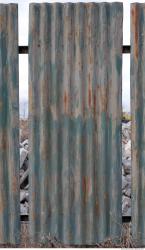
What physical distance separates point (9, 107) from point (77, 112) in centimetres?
60

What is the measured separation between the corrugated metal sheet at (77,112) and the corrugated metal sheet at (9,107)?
0.15 meters

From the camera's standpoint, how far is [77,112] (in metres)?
4.92

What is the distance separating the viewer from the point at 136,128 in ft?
16.4

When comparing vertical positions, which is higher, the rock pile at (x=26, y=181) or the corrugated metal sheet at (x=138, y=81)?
the corrugated metal sheet at (x=138, y=81)

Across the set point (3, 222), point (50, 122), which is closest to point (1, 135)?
point (50, 122)

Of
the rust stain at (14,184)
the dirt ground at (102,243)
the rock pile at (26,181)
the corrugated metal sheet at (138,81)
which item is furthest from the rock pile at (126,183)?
the rust stain at (14,184)

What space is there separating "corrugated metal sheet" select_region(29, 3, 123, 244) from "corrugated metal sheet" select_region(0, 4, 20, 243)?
148 mm

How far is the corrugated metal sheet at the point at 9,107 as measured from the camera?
4.99 m

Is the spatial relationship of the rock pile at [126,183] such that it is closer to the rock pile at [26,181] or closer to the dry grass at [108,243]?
the rock pile at [26,181]

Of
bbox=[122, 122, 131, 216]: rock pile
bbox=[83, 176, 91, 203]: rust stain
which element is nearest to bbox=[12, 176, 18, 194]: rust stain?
bbox=[83, 176, 91, 203]: rust stain

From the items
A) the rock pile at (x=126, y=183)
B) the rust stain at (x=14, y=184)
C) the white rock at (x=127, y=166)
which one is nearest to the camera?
the rust stain at (x=14, y=184)

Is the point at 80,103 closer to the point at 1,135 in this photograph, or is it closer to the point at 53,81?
the point at 53,81

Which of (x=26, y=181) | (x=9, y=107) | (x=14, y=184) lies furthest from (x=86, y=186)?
(x=26, y=181)

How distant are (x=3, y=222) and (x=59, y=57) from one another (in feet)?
5.02
